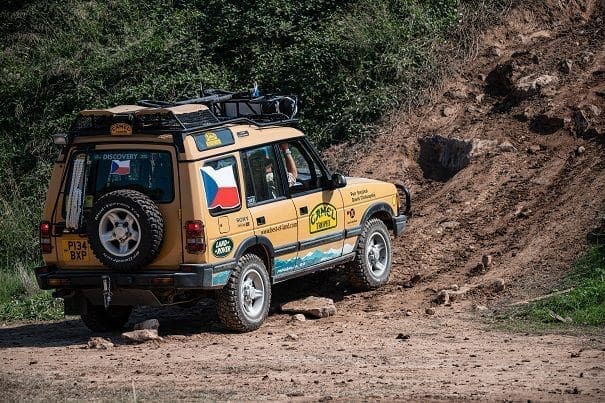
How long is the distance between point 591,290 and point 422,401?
13.4 feet

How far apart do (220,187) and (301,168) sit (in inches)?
69.7

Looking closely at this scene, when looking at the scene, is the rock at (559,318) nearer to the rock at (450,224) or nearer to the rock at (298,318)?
the rock at (298,318)

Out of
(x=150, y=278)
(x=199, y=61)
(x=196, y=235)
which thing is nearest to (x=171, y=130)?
(x=196, y=235)

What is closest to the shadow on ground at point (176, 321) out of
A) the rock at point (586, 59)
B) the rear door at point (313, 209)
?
the rear door at point (313, 209)

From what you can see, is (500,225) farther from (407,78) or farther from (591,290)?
(407,78)

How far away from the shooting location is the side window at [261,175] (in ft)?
38.6

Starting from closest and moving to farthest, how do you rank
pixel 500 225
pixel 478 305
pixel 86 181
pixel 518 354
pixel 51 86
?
pixel 518 354
pixel 86 181
pixel 478 305
pixel 500 225
pixel 51 86

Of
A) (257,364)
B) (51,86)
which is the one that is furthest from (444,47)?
(257,364)

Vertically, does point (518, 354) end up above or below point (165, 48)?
below

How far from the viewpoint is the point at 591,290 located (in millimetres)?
11867

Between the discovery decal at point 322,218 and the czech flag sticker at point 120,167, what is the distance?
2189 millimetres

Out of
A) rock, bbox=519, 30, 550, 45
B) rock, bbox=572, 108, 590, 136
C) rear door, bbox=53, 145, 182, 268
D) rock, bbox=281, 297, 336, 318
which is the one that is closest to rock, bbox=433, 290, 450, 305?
rock, bbox=281, 297, 336, 318

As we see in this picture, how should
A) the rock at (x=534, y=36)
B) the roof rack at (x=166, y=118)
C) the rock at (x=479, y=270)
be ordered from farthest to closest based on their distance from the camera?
1. the rock at (x=534, y=36)
2. the rock at (x=479, y=270)
3. the roof rack at (x=166, y=118)

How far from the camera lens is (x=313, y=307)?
1259 cm
